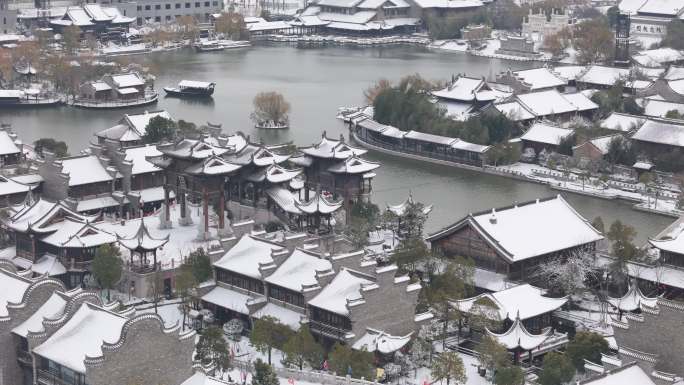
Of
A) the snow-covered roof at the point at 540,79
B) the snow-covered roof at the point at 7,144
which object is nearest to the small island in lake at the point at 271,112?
the snow-covered roof at the point at 540,79

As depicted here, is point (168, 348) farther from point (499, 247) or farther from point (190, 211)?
point (190, 211)

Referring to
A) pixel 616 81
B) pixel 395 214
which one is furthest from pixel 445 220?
pixel 616 81

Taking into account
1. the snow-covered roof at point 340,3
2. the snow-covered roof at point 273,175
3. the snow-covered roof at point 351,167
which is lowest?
the snow-covered roof at point 273,175

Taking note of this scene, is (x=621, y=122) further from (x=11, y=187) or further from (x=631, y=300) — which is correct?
(x=11, y=187)

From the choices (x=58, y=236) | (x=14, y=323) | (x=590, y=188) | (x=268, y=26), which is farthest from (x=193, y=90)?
(x=14, y=323)

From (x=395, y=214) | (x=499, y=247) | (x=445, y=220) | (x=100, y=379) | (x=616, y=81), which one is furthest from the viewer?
(x=616, y=81)

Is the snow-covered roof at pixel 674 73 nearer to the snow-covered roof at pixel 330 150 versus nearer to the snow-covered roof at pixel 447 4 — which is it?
the snow-covered roof at pixel 330 150

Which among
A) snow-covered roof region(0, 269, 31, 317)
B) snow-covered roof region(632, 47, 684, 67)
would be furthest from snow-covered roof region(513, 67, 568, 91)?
snow-covered roof region(0, 269, 31, 317)
